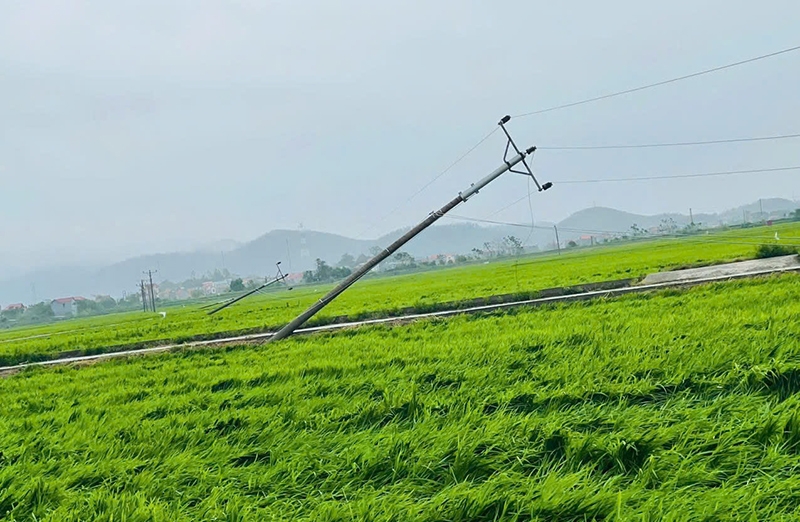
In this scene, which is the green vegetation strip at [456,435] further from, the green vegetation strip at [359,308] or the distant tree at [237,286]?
the distant tree at [237,286]

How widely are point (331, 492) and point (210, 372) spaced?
4816 mm

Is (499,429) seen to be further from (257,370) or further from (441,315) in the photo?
(441,315)

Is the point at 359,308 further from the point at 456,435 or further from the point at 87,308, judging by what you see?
the point at 87,308

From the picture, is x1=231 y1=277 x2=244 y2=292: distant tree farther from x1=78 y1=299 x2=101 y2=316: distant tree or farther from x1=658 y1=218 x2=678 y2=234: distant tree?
x1=78 y1=299 x2=101 y2=316: distant tree

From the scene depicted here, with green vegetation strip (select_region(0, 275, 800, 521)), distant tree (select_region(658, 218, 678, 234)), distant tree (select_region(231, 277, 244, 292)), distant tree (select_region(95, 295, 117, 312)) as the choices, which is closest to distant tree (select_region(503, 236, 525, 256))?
distant tree (select_region(658, 218, 678, 234))

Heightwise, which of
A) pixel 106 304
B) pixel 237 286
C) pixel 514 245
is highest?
pixel 106 304

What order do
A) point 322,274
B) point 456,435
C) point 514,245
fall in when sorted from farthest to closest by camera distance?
point 322,274, point 514,245, point 456,435

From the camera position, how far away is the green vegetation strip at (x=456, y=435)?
9.40 ft

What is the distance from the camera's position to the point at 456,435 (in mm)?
3680

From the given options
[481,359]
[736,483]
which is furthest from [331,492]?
[481,359]

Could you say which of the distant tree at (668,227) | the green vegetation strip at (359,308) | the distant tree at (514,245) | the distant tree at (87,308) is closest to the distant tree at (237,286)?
the green vegetation strip at (359,308)

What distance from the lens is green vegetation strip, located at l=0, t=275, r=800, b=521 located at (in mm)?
2865

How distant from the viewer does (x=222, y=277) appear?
5527 inches

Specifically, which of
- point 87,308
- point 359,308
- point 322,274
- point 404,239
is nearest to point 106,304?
point 87,308
